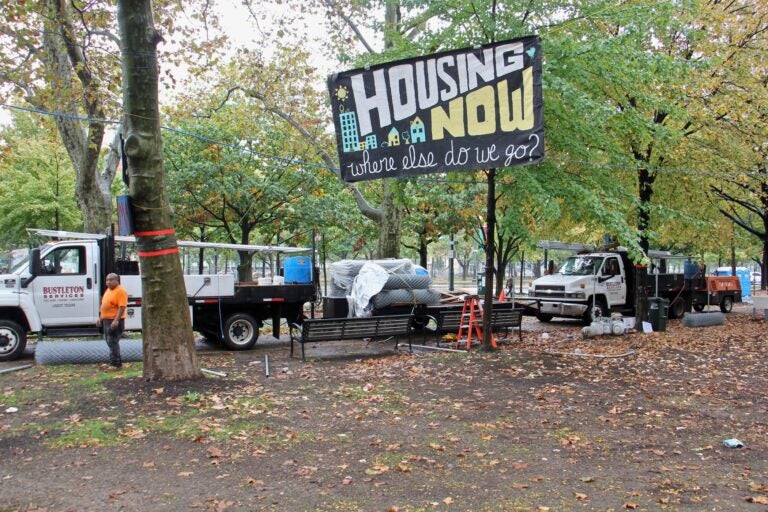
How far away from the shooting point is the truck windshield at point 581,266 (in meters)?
18.2

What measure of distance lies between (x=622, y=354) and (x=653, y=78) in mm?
5230

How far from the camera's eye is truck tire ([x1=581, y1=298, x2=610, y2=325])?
1735 centimetres

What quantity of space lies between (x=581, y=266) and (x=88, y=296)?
45.5 feet

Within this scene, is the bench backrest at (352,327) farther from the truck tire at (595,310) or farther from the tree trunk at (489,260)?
the truck tire at (595,310)

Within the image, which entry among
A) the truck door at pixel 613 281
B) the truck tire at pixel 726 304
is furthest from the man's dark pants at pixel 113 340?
the truck tire at pixel 726 304

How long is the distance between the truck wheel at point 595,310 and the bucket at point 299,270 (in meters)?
8.41

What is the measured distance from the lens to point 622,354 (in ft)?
36.9

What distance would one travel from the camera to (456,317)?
13.0 meters

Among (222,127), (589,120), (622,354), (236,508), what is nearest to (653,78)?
(589,120)

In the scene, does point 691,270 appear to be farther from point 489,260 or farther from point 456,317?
point 489,260

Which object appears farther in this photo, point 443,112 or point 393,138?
point 393,138

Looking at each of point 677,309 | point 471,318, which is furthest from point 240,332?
point 677,309

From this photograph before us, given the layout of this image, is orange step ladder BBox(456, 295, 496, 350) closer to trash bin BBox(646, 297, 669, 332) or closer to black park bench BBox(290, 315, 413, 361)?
black park bench BBox(290, 315, 413, 361)

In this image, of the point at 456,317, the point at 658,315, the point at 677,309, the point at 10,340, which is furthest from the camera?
the point at 677,309
